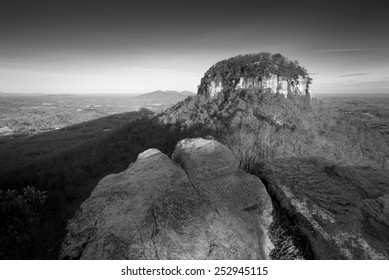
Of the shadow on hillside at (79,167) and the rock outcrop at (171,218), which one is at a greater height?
the rock outcrop at (171,218)

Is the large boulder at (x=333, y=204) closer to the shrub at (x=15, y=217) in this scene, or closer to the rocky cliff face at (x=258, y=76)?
the shrub at (x=15, y=217)

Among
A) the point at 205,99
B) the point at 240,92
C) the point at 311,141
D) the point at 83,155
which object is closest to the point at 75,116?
the point at 83,155

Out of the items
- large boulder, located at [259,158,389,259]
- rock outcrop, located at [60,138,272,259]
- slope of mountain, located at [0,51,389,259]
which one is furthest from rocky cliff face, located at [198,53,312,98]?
rock outcrop, located at [60,138,272,259]

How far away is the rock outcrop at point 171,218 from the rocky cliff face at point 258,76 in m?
65.4

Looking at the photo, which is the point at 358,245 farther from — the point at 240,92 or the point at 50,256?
the point at 240,92

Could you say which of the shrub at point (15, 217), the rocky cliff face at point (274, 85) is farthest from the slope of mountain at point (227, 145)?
the rocky cliff face at point (274, 85)

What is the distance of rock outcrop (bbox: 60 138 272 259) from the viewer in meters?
1.94

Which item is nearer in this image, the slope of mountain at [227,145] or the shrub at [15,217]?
the slope of mountain at [227,145]

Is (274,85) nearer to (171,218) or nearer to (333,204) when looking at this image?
(333,204)

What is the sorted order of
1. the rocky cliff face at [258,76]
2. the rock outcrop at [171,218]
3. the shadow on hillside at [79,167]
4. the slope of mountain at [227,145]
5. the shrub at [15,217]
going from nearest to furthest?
the rock outcrop at [171,218], the slope of mountain at [227,145], the shrub at [15,217], the shadow on hillside at [79,167], the rocky cliff face at [258,76]

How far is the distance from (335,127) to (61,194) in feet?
216

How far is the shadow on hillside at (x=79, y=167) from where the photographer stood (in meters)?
29.0

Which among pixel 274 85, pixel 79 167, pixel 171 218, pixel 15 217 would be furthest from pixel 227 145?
pixel 274 85

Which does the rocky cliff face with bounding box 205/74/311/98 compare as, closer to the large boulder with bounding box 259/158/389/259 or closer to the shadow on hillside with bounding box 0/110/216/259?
the shadow on hillside with bounding box 0/110/216/259
